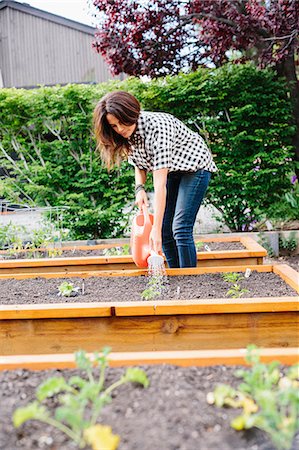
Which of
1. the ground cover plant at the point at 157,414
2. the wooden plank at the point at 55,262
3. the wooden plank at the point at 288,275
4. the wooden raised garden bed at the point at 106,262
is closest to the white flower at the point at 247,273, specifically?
the wooden plank at the point at 288,275

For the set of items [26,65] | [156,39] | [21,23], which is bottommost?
[156,39]

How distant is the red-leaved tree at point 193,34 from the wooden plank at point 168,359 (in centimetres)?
379

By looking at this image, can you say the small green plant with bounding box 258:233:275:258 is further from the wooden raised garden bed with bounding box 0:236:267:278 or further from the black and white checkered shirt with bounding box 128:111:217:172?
the black and white checkered shirt with bounding box 128:111:217:172

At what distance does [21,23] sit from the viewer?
14.1m

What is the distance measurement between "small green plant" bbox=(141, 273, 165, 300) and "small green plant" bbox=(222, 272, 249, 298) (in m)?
0.34

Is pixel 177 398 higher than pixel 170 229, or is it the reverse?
pixel 170 229

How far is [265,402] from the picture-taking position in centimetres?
93

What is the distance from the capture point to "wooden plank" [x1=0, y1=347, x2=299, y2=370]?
127cm

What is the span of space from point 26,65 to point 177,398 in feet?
47.1

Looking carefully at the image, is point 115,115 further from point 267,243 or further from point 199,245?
point 267,243

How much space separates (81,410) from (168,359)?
370mm

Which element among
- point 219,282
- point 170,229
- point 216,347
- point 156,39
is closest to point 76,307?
point 216,347

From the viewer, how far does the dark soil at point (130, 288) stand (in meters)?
2.37

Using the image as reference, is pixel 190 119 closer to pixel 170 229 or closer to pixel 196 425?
pixel 170 229
